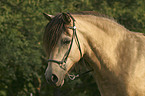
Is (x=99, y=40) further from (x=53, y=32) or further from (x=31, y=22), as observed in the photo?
(x=31, y=22)

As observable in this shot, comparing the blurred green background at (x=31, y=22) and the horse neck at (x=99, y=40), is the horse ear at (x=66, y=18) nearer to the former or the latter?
the horse neck at (x=99, y=40)

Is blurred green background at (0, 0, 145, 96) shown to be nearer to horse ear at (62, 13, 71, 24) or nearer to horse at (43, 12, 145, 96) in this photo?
horse at (43, 12, 145, 96)

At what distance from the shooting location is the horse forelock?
13.6 ft

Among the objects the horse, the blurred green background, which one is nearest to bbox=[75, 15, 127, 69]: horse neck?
the horse

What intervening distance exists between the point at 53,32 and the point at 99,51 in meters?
0.81

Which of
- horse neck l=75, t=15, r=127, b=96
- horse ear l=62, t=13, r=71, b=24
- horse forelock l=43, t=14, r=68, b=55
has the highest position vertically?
horse ear l=62, t=13, r=71, b=24

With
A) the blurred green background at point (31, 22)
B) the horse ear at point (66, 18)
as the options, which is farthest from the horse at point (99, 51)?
the blurred green background at point (31, 22)

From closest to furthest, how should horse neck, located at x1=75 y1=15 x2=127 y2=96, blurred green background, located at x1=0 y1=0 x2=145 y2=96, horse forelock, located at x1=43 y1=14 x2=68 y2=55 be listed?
horse forelock, located at x1=43 y1=14 x2=68 y2=55, horse neck, located at x1=75 y1=15 x2=127 y2=96, blurred green background, located at x1=0 y1=0 x2=145 y2=96

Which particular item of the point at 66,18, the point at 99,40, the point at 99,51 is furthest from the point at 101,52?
the point at 66,18

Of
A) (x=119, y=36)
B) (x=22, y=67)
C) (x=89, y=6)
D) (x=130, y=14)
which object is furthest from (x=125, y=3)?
(x=119, y=36)

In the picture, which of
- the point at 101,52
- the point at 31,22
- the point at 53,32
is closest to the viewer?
the point at 53,32

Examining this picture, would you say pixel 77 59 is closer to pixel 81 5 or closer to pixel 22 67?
pixel 22 67

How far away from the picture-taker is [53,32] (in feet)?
13.6

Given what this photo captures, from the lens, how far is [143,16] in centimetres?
1692
